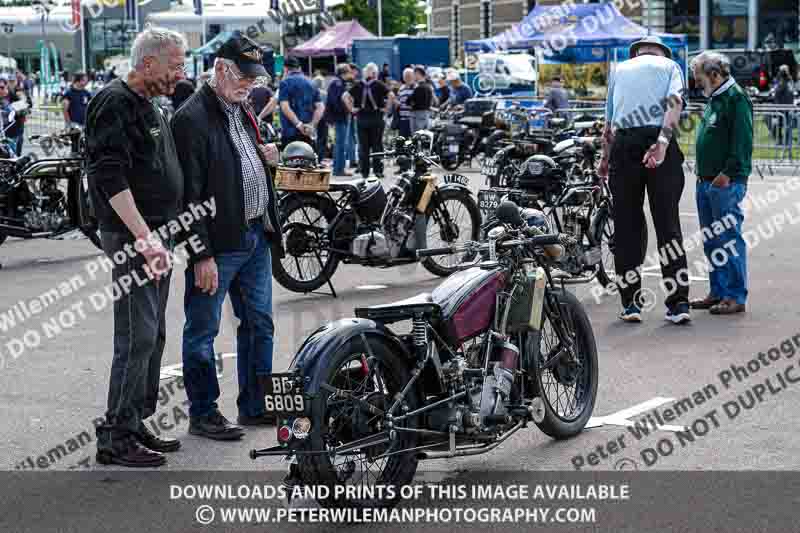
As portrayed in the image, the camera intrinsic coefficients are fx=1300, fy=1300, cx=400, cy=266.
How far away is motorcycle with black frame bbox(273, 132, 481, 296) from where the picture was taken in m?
10.5

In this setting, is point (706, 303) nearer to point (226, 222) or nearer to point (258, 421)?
point (258, 421)

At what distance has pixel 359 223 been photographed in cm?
1073

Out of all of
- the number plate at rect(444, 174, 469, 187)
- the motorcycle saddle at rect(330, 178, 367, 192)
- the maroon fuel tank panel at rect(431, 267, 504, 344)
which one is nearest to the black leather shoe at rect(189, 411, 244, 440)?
the maroon fuel tank panel at rect(431, 267, 504, 344)

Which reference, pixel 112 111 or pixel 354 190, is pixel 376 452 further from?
pixel 354 190

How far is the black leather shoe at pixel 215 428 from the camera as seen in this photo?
627cm

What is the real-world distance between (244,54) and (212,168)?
557 millimetres

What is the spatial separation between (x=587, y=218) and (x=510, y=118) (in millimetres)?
11637

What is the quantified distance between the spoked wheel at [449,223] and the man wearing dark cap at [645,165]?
2187 millimetres

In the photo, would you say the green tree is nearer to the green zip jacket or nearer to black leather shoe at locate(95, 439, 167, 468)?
the green zip jacket

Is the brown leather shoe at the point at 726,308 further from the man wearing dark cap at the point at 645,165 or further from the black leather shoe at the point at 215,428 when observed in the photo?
the black leather shoe at the point at 215,428

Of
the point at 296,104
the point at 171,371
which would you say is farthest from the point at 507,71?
the point at 171,371

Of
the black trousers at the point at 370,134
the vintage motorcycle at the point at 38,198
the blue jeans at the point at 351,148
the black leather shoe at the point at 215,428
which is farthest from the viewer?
the blue jeans at the point at 351,148

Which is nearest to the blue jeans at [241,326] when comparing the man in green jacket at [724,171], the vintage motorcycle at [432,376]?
the vintage motorcycle at [432,376]

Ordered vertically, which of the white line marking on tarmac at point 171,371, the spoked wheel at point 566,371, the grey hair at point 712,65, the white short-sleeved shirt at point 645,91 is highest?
the grey hair at point 712,65
